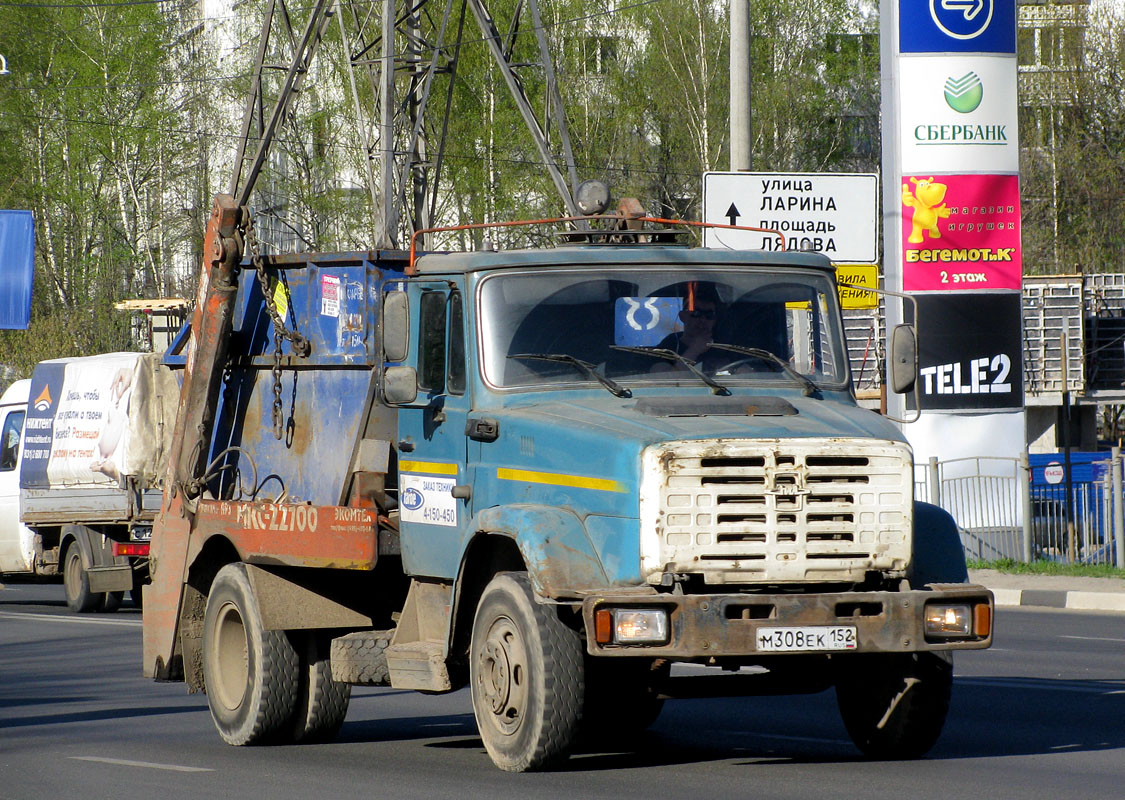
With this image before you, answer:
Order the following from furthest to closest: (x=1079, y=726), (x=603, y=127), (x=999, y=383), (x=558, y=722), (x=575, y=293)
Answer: (x=603, y=127)
(x=999, y=383)
(x=1079, y=726)
(x=575, y=293)
(x=558, y=722)

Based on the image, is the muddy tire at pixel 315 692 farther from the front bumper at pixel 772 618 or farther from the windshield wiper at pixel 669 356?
the front bumper at pixel 772 618

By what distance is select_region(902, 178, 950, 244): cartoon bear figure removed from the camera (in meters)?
23.9

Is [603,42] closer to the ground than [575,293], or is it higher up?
higher up

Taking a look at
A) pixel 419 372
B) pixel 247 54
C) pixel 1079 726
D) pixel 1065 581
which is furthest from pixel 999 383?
pixel 247 54

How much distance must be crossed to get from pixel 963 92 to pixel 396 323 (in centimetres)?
1671

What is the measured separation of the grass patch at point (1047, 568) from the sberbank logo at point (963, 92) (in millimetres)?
5958

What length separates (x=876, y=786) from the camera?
7.93 meters

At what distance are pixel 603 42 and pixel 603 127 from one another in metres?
2.64

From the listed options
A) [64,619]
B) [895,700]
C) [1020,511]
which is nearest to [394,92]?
[1020,511]

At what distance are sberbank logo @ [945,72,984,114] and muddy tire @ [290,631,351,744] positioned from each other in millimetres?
16256

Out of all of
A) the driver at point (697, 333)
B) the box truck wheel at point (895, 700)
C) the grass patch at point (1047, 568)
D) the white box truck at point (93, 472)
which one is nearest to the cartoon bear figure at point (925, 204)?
the grass patch at point (1047, 568)

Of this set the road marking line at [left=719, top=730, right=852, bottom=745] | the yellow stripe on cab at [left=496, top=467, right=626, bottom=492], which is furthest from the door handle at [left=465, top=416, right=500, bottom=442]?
the road marking line at [left=719, top=730, right=852, bottom=745]

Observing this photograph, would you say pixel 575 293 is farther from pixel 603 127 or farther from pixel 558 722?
pixel 603 127

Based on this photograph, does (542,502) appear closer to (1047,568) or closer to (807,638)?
(807,638)
